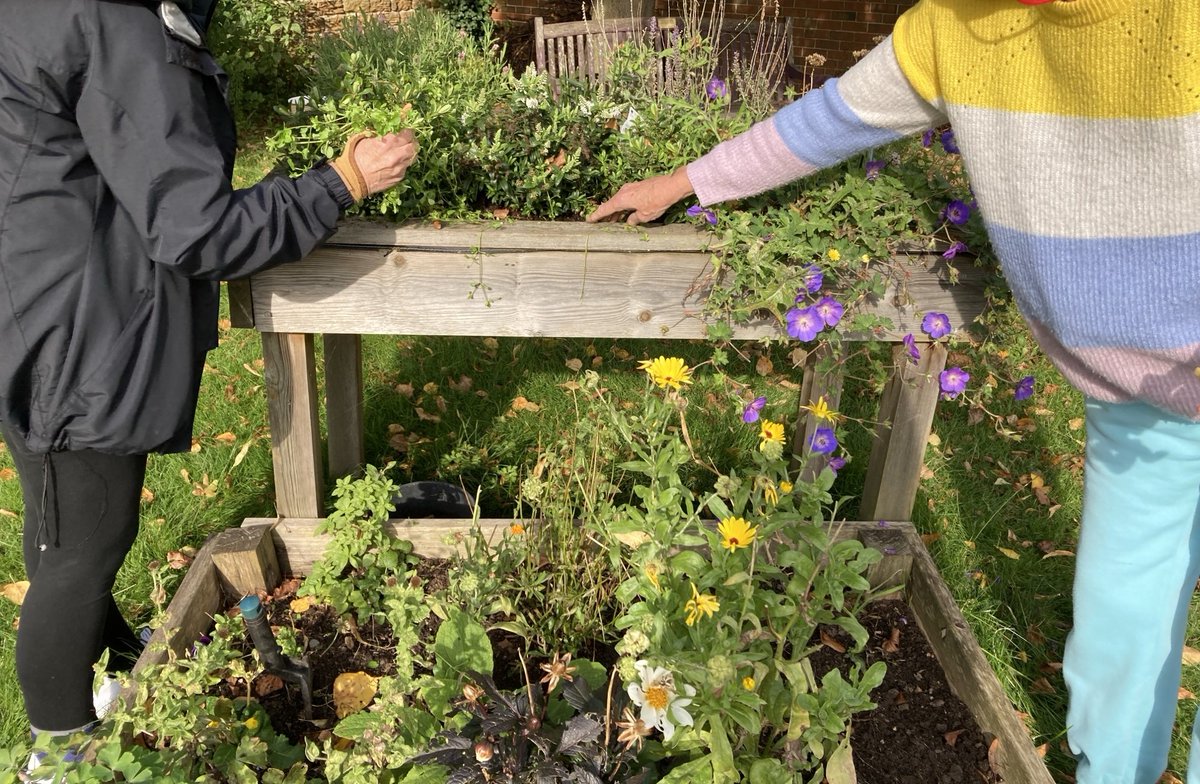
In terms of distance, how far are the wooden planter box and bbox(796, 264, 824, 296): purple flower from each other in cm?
56

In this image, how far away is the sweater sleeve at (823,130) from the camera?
66.1 inches

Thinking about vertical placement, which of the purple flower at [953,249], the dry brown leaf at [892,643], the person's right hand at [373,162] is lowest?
the dry brown leaf at [892,643]

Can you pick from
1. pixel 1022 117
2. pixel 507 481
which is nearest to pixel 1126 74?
pixel 1022 117

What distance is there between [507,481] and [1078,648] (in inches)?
71.5

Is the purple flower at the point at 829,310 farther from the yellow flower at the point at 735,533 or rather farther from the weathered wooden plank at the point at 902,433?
the yellow flower at the point at 735,533

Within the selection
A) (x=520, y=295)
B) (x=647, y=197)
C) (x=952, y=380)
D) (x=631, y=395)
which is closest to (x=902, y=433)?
(x=952, y=380)

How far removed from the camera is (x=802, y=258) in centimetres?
205

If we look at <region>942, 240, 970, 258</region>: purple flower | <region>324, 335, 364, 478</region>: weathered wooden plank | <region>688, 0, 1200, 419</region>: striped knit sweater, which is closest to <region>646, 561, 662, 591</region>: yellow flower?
<region>688, 0, 1200, 419</region>: striped knit sweater

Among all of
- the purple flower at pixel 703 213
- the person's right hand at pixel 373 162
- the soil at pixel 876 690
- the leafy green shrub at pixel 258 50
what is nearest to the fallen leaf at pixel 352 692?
the soil at pixel 876 690

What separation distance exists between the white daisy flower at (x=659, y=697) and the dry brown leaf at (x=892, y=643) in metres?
1.09

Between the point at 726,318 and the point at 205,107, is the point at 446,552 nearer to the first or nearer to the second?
the point at 726,318

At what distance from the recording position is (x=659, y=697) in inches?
55.3

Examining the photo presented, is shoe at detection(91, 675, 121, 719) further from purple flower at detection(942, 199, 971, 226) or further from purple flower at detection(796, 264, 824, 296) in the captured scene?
purple flower at detection(942, 199, 971, 226)

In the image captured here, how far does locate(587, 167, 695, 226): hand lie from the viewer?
6.70 feet
